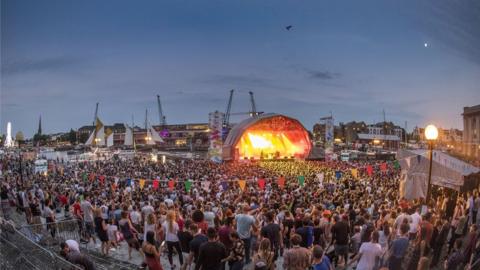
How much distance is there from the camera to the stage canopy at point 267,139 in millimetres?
45469

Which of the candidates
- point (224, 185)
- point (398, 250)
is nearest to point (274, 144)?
point (224, 185)

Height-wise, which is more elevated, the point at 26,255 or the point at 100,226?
the point at 26,255

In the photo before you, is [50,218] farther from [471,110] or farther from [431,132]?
[471,110]

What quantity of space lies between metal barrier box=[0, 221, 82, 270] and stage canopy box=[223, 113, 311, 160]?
37.4 meters

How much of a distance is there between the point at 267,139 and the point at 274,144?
1454mm

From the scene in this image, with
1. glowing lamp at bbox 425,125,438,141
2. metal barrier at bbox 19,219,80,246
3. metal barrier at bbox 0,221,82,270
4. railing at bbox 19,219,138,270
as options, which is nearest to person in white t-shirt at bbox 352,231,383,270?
metal barrier at bbox 0,221,82,270

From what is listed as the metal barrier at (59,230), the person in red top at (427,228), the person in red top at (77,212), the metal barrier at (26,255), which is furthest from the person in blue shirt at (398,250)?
the person in red top at (77,212)

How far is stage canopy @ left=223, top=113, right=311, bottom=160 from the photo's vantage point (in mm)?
45469

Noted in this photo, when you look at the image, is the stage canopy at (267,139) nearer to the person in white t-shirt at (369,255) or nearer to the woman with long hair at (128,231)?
the woman with long hair at (128,231)

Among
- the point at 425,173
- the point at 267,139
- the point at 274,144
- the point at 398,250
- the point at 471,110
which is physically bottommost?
the point at 398,250

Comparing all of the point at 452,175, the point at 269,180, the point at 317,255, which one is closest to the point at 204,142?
the point at 269,180

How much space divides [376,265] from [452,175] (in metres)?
9.35

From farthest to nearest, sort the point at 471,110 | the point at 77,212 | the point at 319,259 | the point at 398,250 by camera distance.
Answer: the point at 471,110 < the point at 77,212 < the point at 398,250 < the point at 319,259

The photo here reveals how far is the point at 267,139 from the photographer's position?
51.4m
